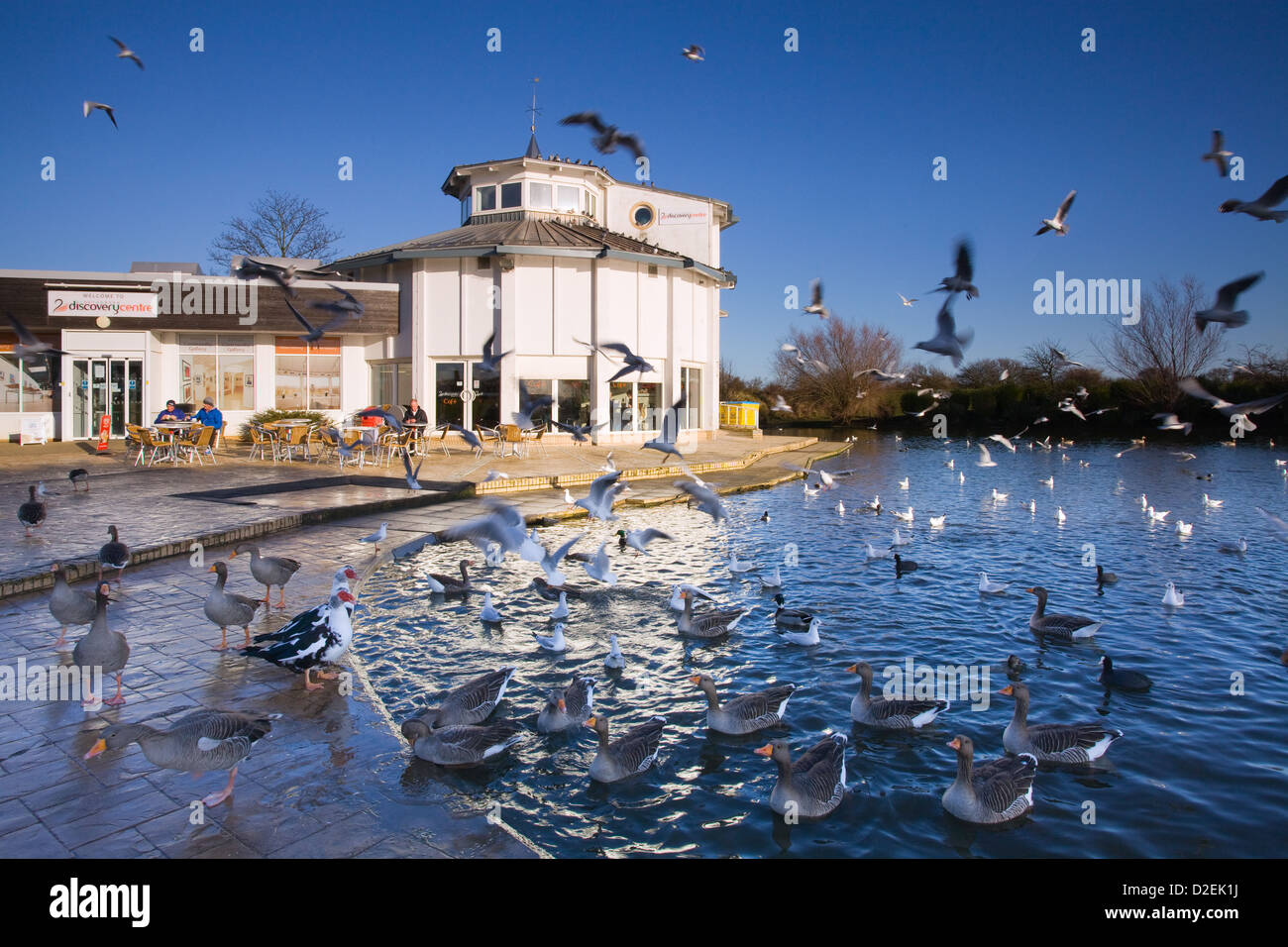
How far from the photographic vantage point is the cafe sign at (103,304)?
25.0 metres

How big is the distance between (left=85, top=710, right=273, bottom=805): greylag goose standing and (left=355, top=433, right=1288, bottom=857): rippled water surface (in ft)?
3.97

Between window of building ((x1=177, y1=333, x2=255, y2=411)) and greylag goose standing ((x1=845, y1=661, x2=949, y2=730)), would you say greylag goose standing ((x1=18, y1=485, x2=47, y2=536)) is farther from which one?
window of building ((x1=177, y1=333, x2=255, y2=411))

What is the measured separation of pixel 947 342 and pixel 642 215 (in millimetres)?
27383

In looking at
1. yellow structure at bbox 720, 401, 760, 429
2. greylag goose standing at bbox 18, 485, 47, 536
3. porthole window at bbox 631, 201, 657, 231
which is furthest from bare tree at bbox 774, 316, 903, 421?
greylag goose standing at bbox 18, 485, 47, 536

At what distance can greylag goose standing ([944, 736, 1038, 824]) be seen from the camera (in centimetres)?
538

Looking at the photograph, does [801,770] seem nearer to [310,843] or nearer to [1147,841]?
[1147,841]

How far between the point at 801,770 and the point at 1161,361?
50.6 metres

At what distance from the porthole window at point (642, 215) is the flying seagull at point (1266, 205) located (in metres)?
28.1

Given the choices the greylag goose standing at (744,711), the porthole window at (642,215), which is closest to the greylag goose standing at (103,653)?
the greylag goose standing at (744,711)

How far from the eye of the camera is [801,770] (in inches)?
222

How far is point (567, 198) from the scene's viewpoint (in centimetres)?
3122

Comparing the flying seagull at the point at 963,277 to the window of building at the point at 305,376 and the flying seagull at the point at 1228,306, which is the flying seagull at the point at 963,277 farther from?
the window of building at the point at 305,376

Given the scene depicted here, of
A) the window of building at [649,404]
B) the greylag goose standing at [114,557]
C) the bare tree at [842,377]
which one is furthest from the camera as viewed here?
the bare tree at [842,377]
